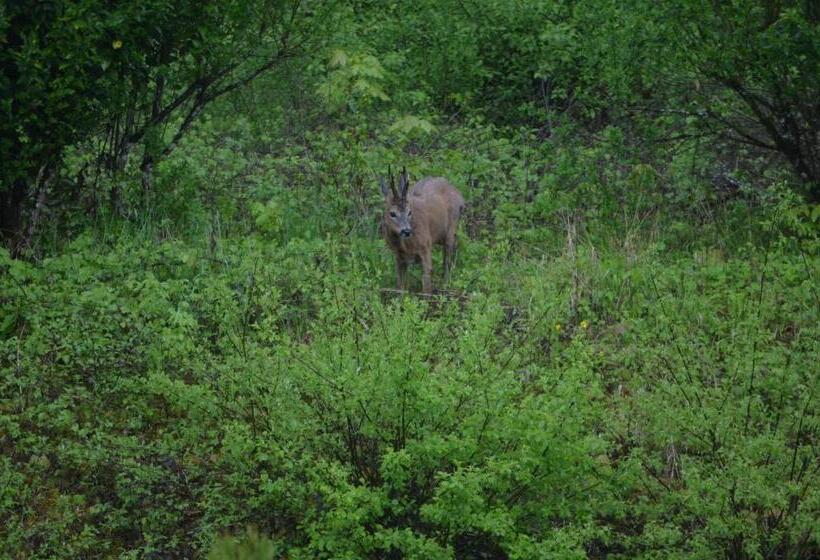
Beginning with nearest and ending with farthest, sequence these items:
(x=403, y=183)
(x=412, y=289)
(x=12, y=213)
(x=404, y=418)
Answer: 1. (x=404, y=418)
2. (x=12, y=213)
3. (x=403, y=183)
4. (x=412, y=289)

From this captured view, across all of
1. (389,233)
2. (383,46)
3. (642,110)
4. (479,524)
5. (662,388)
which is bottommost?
(479,524)

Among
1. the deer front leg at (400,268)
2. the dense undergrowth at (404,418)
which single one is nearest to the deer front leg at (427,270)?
the deer front leg at (400,268)

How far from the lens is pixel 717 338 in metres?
9.27

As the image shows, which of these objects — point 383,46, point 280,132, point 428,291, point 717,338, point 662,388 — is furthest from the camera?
point 383,46

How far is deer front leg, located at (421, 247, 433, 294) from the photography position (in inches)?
442

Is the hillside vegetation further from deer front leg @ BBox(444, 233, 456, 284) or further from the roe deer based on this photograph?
the roe deer

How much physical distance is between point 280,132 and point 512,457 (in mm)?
9205

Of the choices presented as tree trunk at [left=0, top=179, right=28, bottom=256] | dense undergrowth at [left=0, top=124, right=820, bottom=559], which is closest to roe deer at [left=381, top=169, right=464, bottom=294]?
dense undergrowth at [left=0, top=124, right=820, bottom=559]

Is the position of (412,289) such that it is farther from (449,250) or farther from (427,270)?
(449,250)

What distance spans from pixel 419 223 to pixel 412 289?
0.57 metres

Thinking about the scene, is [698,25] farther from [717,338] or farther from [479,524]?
[479,524]

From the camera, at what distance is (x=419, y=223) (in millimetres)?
11398

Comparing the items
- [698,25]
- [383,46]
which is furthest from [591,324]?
[383,46]

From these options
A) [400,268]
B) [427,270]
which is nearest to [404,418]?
[427,270]
